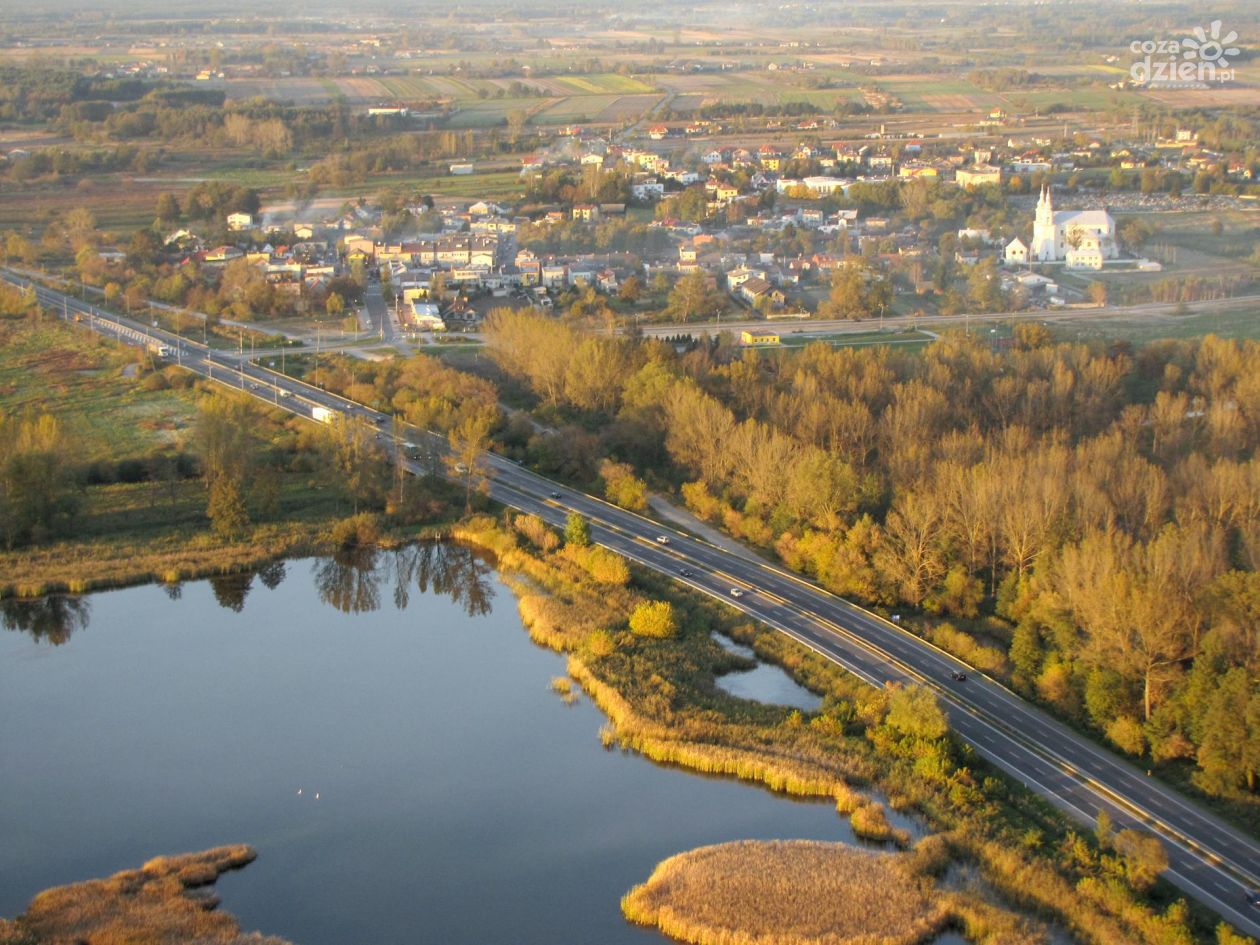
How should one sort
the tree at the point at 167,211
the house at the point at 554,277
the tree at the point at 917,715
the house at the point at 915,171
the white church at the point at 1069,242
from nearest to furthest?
the tree at the point at 917,715 → the house at the point at 554,277 → the white church at the point at 1069,242 → the tree at the point at 167,211 → the house at the point at 915,171

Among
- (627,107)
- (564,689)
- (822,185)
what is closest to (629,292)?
(822,185)

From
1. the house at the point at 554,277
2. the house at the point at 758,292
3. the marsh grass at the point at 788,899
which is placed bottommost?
the marsh grass at the point at 788,899

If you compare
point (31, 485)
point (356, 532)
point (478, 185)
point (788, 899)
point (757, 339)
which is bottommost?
point (788, 899)

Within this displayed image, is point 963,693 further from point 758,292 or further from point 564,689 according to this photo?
point 758,292

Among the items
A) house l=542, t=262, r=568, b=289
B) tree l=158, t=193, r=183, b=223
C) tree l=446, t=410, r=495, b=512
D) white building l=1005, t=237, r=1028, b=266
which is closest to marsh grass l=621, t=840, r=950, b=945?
tree l=446, t=410, r=495, b=512

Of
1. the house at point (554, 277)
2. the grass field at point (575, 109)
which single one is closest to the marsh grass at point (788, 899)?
the house at point (554, 277)

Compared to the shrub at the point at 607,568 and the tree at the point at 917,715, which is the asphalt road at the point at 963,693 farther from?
the shrub at the point at 607,568
